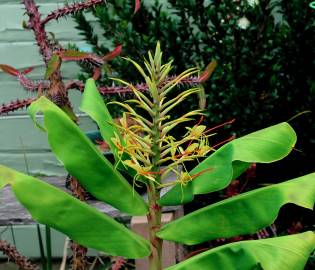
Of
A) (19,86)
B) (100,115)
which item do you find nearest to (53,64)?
(100,115)

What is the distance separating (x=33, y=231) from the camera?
4.77 meters

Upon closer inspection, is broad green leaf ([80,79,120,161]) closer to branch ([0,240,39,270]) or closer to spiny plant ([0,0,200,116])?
spiny plant ([0,0,200,116])

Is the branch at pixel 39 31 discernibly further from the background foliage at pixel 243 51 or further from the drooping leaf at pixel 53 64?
the background foliage at pixel 243 51

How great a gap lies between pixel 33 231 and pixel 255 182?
1.60m

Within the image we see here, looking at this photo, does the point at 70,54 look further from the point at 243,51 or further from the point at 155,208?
the point at 243,51

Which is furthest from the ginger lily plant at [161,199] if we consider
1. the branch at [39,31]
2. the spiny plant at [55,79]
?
the branch at [39,31]

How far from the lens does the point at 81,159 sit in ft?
4.98

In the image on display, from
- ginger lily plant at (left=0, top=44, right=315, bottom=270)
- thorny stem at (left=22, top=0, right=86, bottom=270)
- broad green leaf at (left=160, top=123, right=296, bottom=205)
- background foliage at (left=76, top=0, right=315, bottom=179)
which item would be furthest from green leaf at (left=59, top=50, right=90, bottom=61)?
background foliage at (left=76, top=0, right=315, bottom=179)

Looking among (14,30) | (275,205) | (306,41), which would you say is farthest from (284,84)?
(275,205)

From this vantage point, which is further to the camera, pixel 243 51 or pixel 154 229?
pixel 243 51

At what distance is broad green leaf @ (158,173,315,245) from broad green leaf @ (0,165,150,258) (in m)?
0.09

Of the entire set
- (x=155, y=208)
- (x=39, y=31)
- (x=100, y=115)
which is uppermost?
(x=39, y=31)

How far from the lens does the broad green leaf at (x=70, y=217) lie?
1.44 meters

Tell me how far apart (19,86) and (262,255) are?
339cm
